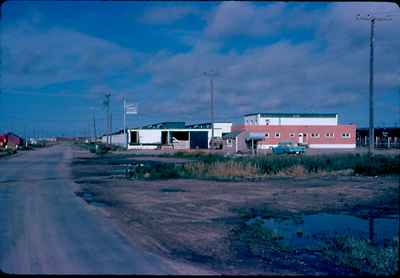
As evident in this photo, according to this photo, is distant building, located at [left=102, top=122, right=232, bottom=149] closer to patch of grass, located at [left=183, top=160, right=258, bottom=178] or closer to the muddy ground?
patch of grass, located at [left=183, top=160, right=258, bottom=178]

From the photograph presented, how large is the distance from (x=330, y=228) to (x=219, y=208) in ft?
12.7

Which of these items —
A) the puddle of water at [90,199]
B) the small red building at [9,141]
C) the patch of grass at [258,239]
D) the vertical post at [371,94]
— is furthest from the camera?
the small red building at [9,141]

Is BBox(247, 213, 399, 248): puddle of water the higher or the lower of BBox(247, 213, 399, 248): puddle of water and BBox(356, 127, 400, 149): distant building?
the lower

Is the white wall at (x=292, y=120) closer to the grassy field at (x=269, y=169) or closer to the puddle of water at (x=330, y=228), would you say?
the grassy field at (x=269, y=169)

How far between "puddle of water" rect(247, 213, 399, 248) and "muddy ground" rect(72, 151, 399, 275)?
34.2 inches

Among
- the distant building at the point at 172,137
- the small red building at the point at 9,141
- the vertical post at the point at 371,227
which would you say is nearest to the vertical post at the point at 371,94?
the vertical post at the point at 371,227

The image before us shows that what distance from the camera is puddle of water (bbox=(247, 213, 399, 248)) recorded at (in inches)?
361

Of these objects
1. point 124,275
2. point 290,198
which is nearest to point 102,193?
point 290,198

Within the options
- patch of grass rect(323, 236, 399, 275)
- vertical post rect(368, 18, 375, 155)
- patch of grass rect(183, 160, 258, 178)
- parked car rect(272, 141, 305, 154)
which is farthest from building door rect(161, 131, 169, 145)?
patch of grass rect(323, 236, 399, 275)

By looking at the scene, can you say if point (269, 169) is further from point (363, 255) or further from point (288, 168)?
point (363, 255)

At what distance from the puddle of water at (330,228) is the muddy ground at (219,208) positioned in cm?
87

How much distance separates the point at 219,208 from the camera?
43.4 feet

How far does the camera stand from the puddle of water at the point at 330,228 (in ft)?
30.1

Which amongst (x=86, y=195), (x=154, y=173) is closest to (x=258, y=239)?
(x=86, y=195)
